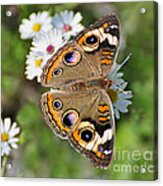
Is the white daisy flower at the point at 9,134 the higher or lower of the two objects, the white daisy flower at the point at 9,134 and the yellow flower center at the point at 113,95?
the lower

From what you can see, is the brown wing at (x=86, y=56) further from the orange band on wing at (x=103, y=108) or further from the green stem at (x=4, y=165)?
the green stem at (x=4, y=165)

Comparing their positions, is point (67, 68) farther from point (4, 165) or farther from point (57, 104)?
point (4, 165)

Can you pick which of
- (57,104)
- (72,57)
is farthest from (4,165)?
(72,57)

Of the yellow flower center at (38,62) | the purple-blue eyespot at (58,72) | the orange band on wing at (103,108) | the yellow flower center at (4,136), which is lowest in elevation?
the yellow flower center at (4,136)

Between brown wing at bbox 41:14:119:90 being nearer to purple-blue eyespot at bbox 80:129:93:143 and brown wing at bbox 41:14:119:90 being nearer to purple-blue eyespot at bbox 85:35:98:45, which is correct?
purple-blue eyespot at bbox 85:35:98:45

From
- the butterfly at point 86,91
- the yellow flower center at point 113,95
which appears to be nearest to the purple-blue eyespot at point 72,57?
the butterfly at point 86,91

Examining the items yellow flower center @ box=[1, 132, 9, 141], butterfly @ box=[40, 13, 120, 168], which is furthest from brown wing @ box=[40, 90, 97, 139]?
yellow flower center @ box=[1, 132, 9, 141]

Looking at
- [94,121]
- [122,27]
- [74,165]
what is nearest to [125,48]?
[122,27]
